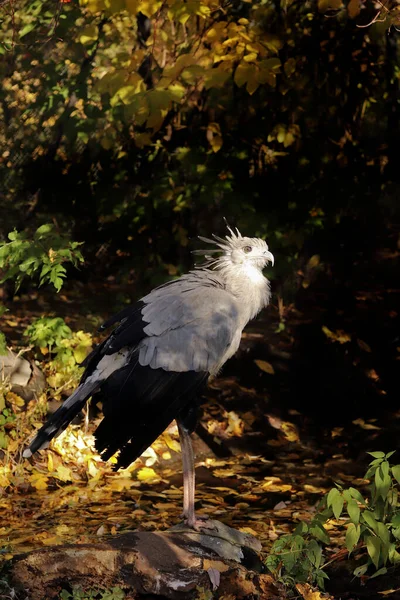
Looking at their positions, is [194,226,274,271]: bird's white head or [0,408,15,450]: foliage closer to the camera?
[194,226,274,271]: bird's white head

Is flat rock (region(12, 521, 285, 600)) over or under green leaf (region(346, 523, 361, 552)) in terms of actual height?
over

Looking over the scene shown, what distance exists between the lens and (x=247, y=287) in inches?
196

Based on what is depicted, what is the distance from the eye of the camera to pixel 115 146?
31.6 ft

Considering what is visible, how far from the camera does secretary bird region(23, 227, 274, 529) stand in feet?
14.8

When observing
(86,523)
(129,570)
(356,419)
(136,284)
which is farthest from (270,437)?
(129,570)

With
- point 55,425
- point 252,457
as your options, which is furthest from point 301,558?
point 252,457

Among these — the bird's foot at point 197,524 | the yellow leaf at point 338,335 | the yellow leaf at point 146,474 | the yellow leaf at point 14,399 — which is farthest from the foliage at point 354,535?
the yellow leaf at point 338,335

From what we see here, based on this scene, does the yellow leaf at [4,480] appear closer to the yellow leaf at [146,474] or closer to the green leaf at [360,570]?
the yellow leaf at [146,474]

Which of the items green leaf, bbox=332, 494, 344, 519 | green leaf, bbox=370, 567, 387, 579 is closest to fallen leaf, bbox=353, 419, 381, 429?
green leaf, bbox=370, 567, 387, 579

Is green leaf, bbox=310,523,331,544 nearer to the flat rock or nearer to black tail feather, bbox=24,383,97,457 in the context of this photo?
the flat rock

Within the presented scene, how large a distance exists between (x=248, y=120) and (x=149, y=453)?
4139 mm

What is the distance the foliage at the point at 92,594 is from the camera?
3.98 m

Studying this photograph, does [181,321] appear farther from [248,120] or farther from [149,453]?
[248,120]

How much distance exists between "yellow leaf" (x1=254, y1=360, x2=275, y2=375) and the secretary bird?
381 centimetres
